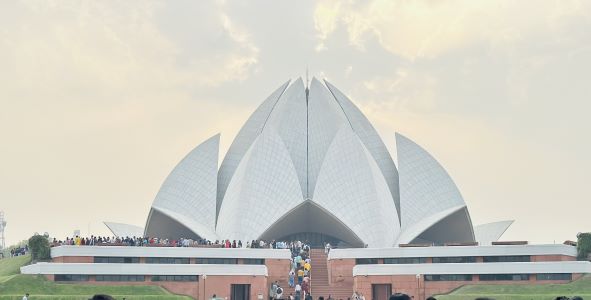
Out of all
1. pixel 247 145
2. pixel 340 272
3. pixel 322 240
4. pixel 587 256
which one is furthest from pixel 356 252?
pixel 247 145

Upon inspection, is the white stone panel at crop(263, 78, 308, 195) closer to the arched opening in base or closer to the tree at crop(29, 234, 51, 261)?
the arched opening in base

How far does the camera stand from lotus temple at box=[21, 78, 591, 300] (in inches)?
1341

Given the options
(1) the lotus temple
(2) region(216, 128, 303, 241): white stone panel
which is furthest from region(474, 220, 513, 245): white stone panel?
(2) region(216, 128, 303, 241): white stone panel

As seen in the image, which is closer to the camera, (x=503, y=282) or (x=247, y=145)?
(x=503, y=282)

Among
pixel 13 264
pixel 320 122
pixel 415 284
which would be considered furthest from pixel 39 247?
pixel 320 122

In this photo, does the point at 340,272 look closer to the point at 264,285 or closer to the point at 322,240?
the point at 264,285

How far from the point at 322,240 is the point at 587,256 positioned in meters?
17.5

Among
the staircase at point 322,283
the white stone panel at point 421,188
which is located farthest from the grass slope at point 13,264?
the white stone panel at point 421,188

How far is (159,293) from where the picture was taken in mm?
32062

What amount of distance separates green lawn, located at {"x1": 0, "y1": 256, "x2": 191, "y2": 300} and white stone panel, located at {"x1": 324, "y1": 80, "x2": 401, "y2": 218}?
19812mm

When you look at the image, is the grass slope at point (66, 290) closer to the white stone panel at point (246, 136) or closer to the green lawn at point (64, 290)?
the green lawn at point (64, 290)

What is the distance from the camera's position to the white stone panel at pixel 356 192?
142 feet

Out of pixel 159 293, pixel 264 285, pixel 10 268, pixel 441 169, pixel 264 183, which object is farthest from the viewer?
pixel 441 169

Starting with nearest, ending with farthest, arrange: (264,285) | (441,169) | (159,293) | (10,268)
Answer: (159,293) → (264,285) → (10,268) → (441,169)
